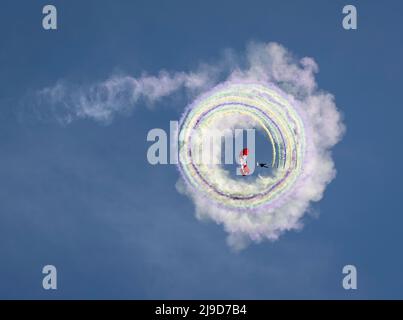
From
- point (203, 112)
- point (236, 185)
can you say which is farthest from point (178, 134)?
point (236, 185)

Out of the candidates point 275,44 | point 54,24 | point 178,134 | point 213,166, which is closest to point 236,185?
point 213,166

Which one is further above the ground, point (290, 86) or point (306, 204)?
point (290, 86)

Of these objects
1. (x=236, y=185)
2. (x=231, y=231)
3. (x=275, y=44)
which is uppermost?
(x=275, y=44)

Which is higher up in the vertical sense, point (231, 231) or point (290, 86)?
point (290, 86)
